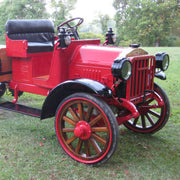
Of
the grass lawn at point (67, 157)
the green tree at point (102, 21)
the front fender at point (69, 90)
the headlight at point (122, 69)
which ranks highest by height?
the green tree at point (102, 21)

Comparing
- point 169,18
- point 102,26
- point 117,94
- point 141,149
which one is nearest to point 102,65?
point 117,94

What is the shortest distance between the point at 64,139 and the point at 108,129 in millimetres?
751

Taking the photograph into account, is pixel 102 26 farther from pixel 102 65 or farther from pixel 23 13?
pixel 102 65

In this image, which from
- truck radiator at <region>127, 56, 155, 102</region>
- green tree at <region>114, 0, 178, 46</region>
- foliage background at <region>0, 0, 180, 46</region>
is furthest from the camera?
green tree at <region>114, 0, 178, 46</region>

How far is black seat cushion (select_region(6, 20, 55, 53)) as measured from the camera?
14.9ft

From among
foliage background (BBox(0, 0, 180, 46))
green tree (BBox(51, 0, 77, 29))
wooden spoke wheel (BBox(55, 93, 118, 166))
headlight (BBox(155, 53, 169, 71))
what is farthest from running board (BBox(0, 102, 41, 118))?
green tree (BBox(51, 0, 77, 29))

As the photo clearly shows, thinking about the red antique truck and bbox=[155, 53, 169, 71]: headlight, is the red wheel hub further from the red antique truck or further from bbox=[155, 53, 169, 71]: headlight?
bbox=[155, 53, 169, 71]: headlight

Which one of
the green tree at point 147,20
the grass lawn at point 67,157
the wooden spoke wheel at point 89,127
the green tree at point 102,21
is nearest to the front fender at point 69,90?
the wooden spoke wheel at point 89,127

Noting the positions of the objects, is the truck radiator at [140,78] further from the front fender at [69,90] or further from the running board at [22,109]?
the running board at [22,109]

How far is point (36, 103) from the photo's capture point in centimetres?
593

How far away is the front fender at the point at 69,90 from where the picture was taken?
296 cm

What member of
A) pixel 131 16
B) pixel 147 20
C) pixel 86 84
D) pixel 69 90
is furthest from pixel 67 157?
pixel 131 16

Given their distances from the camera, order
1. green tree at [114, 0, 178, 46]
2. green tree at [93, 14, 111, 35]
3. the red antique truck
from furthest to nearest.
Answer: green tree at [93, 14, 111, 35] → green tree at [114, 0, 178, 46] → the red antique truck

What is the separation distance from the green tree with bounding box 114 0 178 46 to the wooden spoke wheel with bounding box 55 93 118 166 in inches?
655
